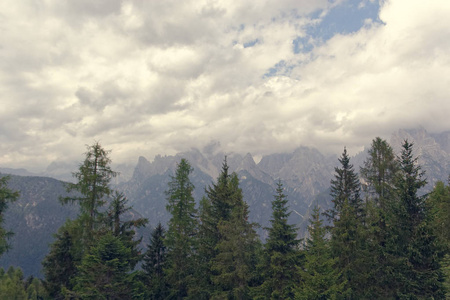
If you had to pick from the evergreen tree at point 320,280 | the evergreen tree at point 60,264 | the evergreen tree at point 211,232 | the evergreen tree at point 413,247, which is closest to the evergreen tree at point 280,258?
the evergreen tree at point 320,280

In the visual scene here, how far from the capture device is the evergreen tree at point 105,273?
24.4 meters

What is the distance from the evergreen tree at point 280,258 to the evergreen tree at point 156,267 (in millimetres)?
12881

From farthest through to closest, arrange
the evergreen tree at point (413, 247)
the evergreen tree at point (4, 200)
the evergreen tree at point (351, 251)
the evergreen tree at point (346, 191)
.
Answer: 1. the evergreen tree at point (346, 191)
2. the evergreen tree at point (4, 200)
3. the evergreen tree at point (351, 251)
4. the evergreen tree at point (413, 247)

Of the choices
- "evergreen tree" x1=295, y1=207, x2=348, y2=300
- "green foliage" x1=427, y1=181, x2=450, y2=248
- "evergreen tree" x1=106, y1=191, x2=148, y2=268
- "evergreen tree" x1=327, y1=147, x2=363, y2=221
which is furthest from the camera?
"evergreen tree" x1=327, y1=147, x2=363, y2=221

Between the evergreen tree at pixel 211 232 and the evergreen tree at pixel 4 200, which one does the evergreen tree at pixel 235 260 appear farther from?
the evergreen tree at pixel 4 200

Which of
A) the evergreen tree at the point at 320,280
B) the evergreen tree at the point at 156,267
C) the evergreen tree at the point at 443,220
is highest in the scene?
the evergreen tree at the point at 443,220

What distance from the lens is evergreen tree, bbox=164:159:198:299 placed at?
102 ft

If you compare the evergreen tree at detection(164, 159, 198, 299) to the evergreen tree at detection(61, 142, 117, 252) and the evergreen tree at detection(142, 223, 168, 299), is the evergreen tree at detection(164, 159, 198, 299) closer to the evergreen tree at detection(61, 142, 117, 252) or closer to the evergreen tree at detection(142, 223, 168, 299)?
the evergreen tree at detection(142, 223, 168, 299)

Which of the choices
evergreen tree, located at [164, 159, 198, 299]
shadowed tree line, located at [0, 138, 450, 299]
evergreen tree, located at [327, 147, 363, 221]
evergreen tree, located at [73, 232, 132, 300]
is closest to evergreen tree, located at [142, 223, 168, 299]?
A: shadowed tree line, located at [0, 138, 450, 299]

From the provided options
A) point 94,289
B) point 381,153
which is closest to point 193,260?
point 94,289

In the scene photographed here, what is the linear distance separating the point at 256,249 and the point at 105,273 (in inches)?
580

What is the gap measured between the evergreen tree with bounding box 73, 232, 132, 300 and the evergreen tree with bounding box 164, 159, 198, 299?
603 centimetres

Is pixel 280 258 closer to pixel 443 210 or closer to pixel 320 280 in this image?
pixel 320 280

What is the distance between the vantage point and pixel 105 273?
25422mm
